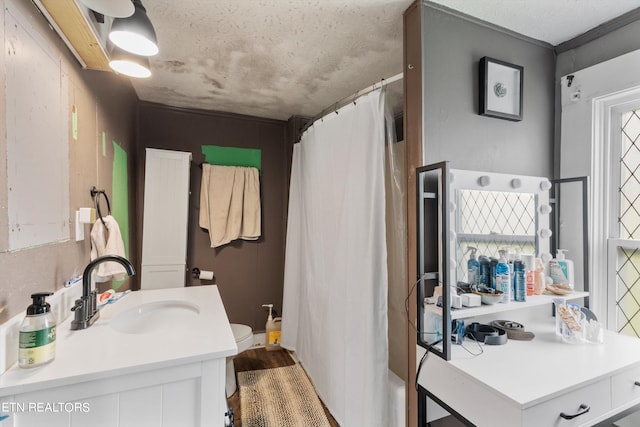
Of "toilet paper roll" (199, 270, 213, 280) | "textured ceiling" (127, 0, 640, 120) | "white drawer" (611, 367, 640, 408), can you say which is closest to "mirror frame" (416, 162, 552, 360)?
"white drawer" (611, 367, 640, 408)

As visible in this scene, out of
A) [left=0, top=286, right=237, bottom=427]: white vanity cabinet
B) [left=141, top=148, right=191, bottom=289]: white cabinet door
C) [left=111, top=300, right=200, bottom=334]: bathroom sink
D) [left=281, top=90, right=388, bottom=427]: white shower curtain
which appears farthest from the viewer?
[left=141, top=148, right=191, bottom=289]: white cabinet door

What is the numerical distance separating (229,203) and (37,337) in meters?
2.03

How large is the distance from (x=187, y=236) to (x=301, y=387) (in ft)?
5.09

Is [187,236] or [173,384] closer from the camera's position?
[173,384]

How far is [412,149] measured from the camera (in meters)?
1.38

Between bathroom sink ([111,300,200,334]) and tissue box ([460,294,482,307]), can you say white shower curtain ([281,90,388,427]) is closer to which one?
tissue box ([460,294,482,307])

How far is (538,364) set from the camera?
1.14m

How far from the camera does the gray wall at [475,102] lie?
1358 mm

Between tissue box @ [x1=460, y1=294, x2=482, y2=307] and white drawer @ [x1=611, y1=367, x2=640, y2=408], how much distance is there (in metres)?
0.51

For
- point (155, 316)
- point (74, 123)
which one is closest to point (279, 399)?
point (155, 316)

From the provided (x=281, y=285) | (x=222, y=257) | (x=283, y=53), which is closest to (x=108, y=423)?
(x=283, y=53)

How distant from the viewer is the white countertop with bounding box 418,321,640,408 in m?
1.00

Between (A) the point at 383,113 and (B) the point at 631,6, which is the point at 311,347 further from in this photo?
(B) the point at 631,6

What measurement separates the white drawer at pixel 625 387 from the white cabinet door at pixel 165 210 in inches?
105
